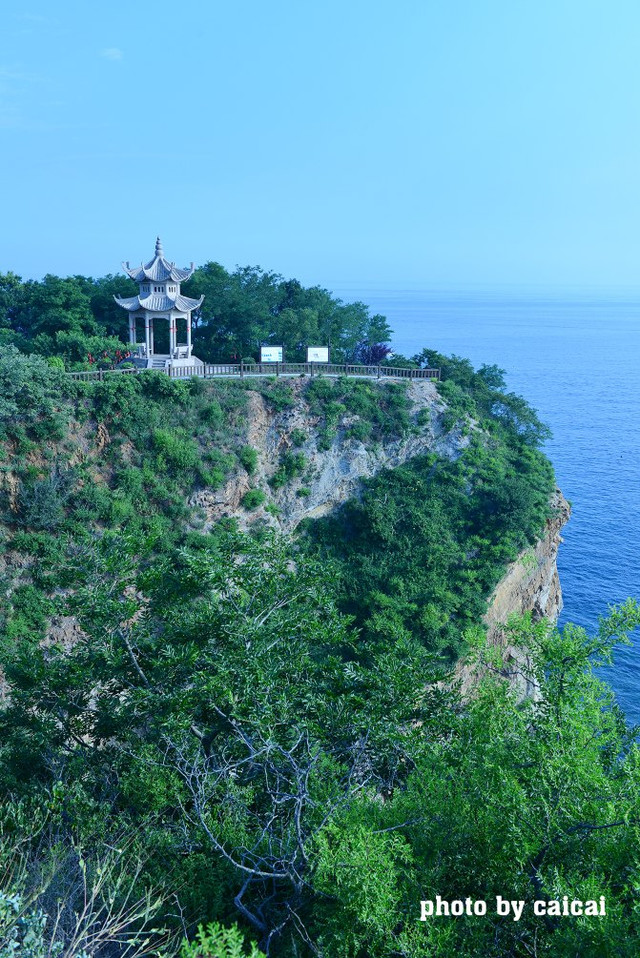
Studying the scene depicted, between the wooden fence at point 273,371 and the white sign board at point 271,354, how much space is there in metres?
0.26

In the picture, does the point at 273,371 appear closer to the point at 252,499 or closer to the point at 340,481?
the point at 340,481

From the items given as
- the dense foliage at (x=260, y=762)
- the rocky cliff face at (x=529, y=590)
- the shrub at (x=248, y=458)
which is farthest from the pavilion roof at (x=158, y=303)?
the rocky cliff face at (x=529, y=590)

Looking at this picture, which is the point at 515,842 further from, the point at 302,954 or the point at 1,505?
the point at 1,505

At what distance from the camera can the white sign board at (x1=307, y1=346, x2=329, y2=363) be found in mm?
38169

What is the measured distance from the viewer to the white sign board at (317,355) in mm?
38169

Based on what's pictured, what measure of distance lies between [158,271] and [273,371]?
864 centimetres

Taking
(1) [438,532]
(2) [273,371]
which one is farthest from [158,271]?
(1) [438,532]

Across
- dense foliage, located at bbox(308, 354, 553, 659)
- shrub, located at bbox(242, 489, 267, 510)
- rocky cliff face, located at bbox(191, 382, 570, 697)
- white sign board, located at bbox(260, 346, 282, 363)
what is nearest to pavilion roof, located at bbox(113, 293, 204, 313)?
white sign board, located at bbox(260, 346, 282, 363)

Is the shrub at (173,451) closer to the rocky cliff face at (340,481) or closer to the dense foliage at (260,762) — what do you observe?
the rocky cliff face at (340,481)

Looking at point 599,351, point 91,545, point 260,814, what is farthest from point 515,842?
point 599,351

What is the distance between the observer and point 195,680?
1459 cm

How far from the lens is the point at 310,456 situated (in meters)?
35.4

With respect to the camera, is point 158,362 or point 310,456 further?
point 158,362

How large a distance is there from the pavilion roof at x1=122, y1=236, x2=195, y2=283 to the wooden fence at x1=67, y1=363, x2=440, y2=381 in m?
5.47
